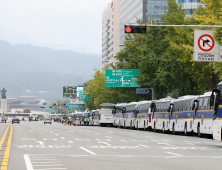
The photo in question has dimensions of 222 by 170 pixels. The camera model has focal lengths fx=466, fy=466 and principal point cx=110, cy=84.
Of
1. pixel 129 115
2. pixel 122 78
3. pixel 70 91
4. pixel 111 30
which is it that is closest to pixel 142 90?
pixel 122 78

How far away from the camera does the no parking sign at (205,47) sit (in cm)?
2544

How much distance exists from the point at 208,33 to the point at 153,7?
8821cm

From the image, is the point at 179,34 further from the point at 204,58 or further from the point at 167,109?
the point at 204,58

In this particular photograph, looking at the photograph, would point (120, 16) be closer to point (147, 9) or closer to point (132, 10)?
point (132, 10)

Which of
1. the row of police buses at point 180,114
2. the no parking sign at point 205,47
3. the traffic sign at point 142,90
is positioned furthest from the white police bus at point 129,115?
the no parking sign at point 205,47

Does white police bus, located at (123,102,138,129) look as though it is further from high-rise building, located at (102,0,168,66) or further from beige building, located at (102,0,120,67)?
beige building, located at (102,0,120,67)

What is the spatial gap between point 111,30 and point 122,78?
102963 mm

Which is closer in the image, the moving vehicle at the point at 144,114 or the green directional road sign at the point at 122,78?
the moving vehicle at the point at 144,114

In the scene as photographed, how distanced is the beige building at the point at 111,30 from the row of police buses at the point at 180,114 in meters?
91.0

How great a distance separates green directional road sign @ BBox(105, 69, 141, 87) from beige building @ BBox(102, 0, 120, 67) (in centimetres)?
8677

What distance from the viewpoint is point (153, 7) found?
113m

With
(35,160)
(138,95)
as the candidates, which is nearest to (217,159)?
(35,160)

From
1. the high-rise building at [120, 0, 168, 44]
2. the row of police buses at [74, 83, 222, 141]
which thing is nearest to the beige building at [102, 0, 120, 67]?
the high-rise building at [120, 0, 168, 44]

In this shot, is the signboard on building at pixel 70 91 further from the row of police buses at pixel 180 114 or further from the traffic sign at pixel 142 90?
the traffic sign at pixel 142 90
